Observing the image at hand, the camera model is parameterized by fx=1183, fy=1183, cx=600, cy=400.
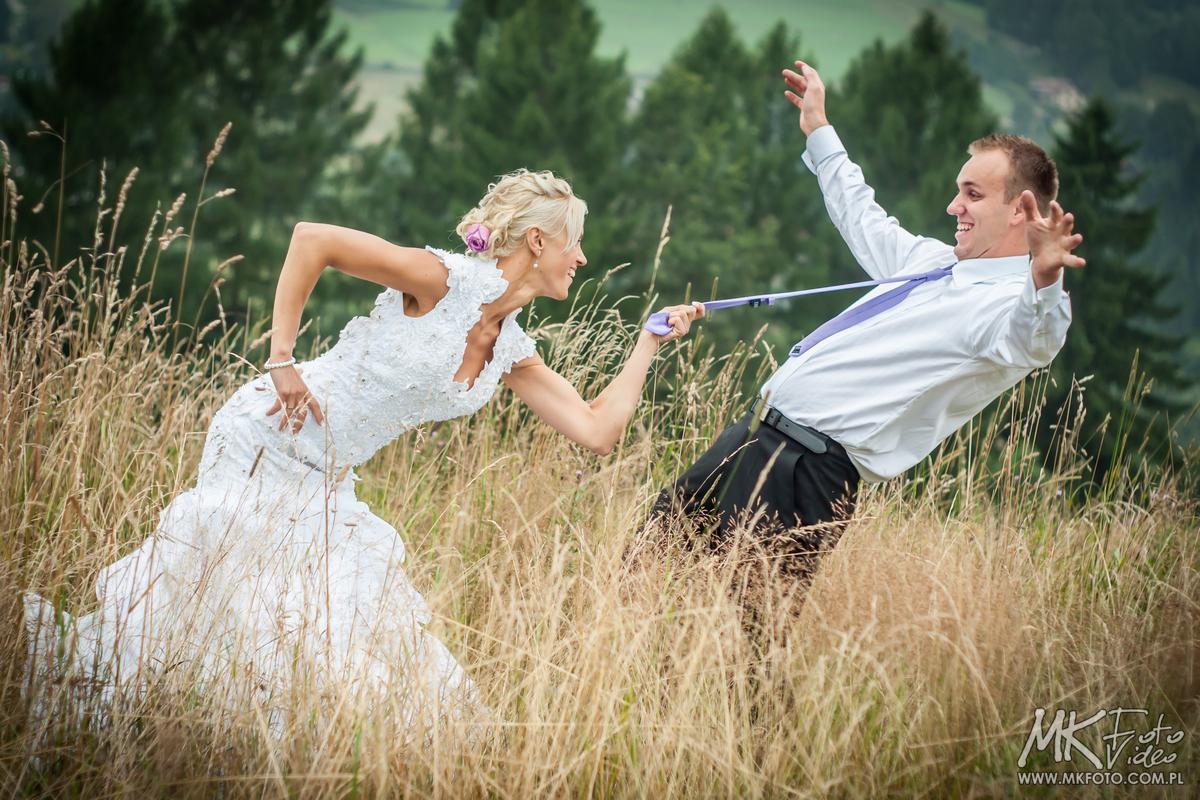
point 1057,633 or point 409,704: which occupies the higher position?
point 1057,633

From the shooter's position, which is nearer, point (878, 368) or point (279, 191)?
point (878, 368)

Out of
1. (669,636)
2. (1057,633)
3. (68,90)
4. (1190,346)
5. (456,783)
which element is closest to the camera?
(456,783)

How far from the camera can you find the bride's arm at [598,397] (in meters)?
3.31

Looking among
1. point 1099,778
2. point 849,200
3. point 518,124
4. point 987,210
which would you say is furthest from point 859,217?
point 518,124

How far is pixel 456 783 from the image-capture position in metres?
2.70

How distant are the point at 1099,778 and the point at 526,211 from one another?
2.10 metres

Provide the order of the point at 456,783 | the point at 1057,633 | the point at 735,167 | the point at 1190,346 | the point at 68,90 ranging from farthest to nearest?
the point at 1190,346
the point at 735,167
the point at 68,90
the point at 1057,633
the point at 456,783

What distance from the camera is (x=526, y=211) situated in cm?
343

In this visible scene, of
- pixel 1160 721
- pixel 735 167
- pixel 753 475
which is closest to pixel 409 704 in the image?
pixel 753 475

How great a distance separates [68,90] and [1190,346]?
50.7 m

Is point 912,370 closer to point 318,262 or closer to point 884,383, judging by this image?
point 884,383

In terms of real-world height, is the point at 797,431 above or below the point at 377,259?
below

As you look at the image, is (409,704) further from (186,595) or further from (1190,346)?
(1190,346)

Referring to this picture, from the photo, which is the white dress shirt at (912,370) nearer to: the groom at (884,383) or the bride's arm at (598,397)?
the groom at (884,383)
